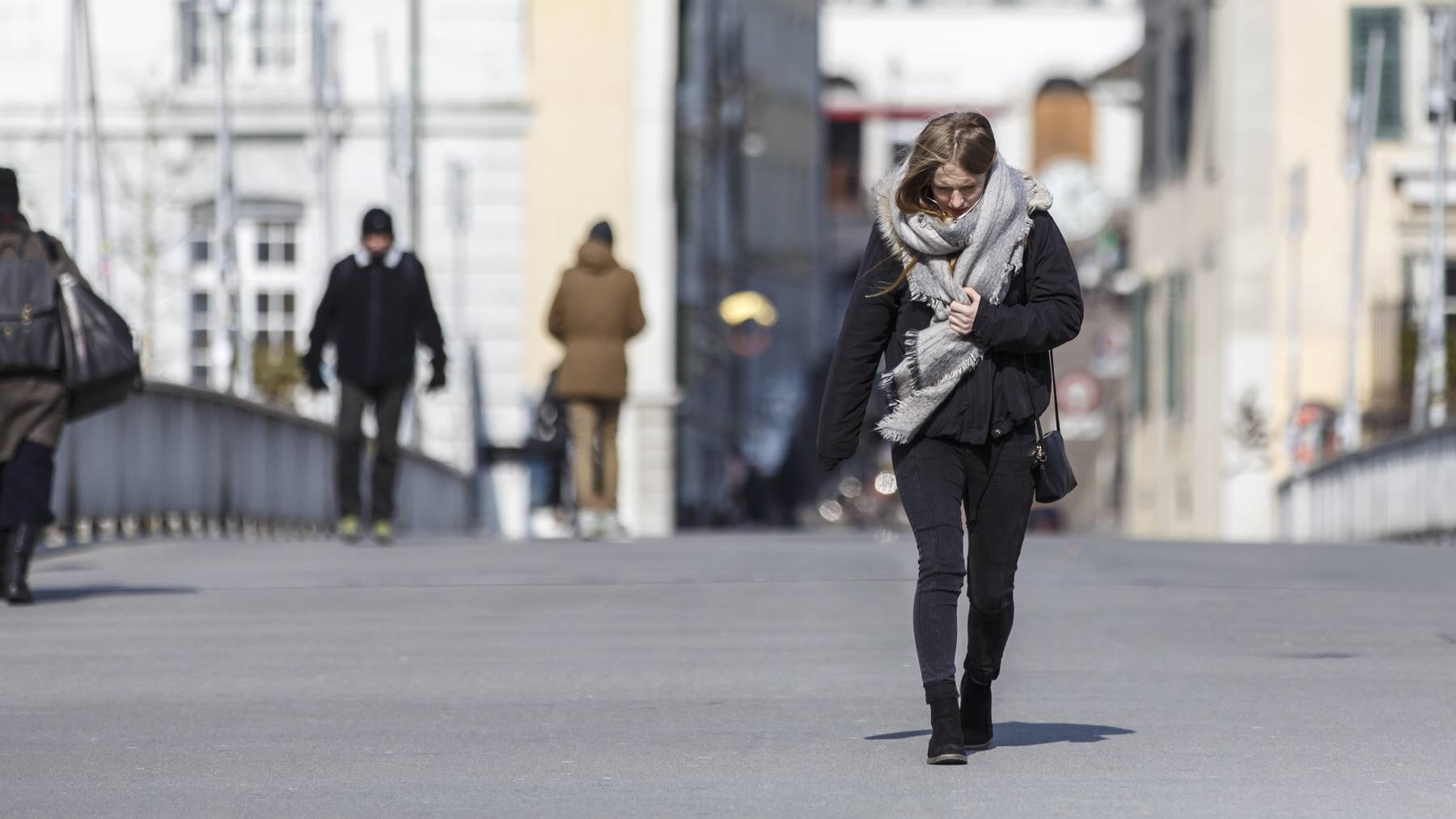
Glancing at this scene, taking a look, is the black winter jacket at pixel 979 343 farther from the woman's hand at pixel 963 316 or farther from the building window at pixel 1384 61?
the building window at pixel 1384 61

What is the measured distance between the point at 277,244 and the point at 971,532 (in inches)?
1322

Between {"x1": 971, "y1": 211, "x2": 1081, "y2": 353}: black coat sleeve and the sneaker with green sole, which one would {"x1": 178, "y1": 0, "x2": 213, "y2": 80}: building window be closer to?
the sneaker with green sole

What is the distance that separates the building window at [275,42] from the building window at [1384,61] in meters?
13.1

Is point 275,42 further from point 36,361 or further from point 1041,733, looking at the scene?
point 1041,733

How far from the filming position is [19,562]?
44.2 feet

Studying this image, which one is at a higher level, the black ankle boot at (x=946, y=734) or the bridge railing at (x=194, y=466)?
the black ankle boot at (x=946, y=734)

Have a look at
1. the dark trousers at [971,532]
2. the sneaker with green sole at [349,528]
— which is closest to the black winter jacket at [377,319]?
the sneaker with green sole at [349,528]

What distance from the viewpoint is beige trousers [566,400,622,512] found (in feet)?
66.3

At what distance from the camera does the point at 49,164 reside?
40.9m

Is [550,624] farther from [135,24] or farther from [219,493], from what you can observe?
[135,24]

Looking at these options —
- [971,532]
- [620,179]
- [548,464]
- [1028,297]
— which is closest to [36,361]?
[971,532]

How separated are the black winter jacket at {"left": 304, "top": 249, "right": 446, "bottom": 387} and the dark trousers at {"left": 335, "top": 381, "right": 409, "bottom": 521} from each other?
0.33 feet

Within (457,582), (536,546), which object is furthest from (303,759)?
(536,546)

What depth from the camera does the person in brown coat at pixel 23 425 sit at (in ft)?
43.4
